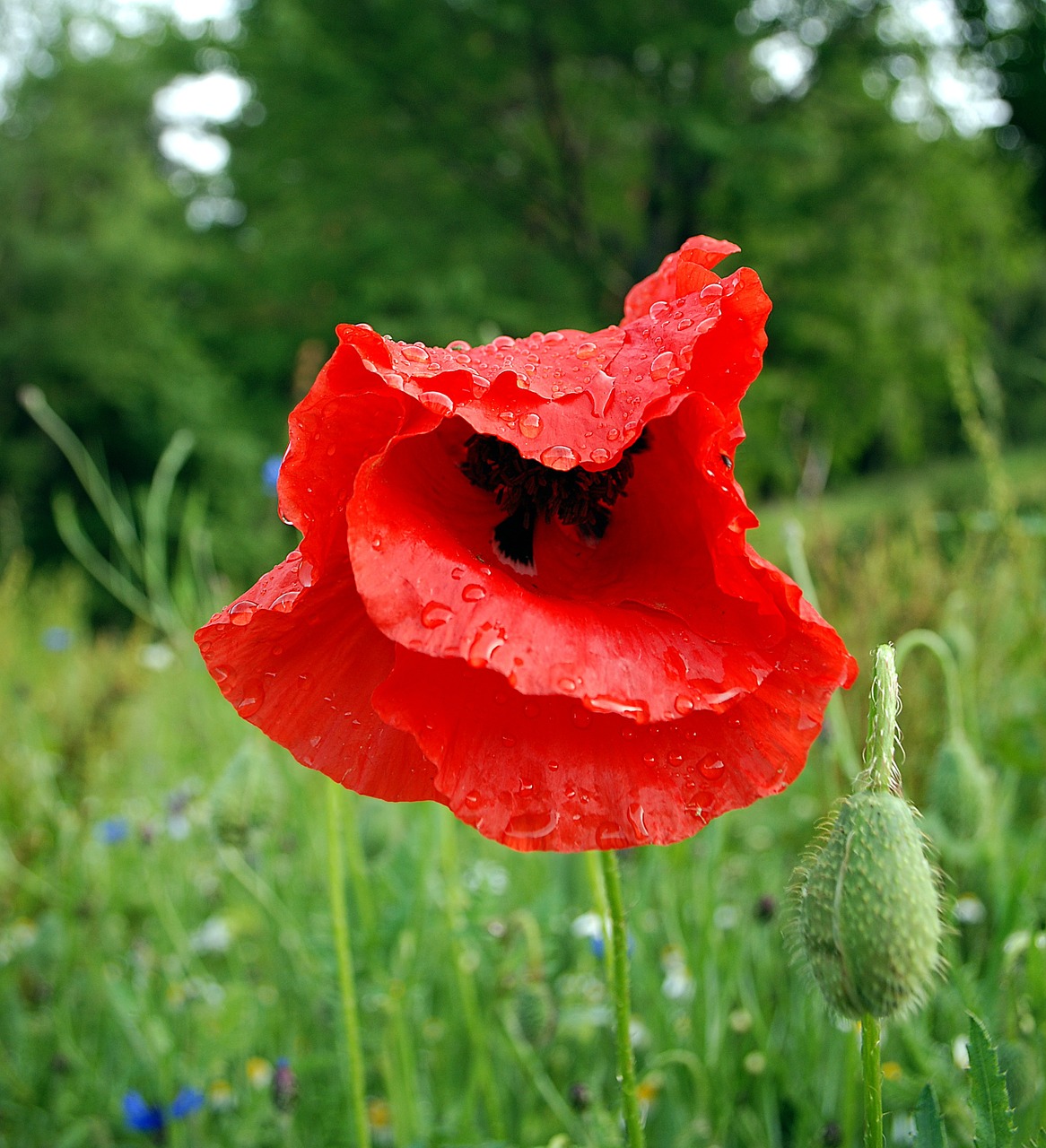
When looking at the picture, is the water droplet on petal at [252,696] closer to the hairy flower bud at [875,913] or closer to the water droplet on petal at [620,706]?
the water droplet on petal at [620,706]

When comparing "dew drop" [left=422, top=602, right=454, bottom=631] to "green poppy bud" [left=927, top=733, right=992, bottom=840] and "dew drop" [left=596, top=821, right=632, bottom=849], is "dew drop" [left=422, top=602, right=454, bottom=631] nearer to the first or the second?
"dew drop" [left=596, top=821, right=632, bottom=849]

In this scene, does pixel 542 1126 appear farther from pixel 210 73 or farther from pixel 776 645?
pixel 210 73

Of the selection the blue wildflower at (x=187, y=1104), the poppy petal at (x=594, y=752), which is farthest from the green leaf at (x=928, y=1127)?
the blue wildflower at (x=187, y=1104)

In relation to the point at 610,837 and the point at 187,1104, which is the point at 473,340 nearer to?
the point at 187,1104

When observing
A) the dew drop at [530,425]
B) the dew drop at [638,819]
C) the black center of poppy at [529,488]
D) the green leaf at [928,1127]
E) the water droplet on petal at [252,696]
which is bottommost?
the green leaf at [928,1127]

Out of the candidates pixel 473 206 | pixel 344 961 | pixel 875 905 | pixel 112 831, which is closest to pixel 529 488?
pixel 875 905

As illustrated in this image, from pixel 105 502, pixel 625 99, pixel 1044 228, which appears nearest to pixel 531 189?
pixel 625 99

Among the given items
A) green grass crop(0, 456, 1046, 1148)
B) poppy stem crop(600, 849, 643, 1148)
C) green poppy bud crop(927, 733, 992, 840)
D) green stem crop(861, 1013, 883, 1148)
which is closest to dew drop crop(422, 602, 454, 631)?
poppy stem crop(600, 849, 643, 1148)
